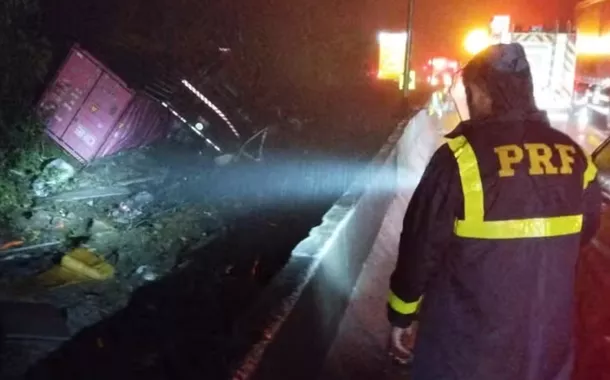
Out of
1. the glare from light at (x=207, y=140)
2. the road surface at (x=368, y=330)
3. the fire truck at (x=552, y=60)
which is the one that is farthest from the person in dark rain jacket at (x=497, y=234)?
the glare from light at (x=207, y=140)

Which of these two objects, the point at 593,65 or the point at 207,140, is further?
the point at 207,140

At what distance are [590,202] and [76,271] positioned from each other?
7033 mm

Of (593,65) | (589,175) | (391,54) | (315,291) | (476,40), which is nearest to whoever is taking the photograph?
(589,175)

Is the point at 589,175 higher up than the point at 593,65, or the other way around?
the point at 593,65

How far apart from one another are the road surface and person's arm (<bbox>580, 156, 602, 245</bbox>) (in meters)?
1.91

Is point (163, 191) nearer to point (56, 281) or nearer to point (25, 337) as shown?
point (56, 281)

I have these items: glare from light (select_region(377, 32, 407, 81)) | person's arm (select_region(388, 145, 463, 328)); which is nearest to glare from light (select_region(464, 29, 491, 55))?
glare from light (select_region(377, 32, 407, 81))

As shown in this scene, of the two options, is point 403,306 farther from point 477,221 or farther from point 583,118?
point 583,118

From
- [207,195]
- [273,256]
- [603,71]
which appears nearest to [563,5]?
[603,71]

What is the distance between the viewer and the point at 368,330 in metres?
5.54

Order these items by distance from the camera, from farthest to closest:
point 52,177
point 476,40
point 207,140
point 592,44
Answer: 1. point 476,40
2. point 207,140
3. point 592,44
4. point 52,177

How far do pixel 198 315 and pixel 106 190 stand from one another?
19.1 feet

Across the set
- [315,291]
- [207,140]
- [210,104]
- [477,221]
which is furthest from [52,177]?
[477,221]

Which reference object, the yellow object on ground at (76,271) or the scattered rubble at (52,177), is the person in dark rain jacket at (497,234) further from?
the scattered rubble at (52,177)
